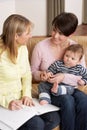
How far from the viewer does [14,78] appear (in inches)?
71.7

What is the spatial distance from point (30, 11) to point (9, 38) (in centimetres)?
307

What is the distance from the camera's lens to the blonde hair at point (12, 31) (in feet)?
5.72

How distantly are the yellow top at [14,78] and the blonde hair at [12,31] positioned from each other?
4 cm

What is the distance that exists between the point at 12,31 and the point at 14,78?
0.29 meters

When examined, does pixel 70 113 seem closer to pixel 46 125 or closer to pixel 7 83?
pixel 46 125

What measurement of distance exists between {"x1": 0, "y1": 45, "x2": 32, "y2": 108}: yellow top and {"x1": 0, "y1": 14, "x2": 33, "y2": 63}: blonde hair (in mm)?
37

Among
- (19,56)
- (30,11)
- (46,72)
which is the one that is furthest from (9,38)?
(30,11)

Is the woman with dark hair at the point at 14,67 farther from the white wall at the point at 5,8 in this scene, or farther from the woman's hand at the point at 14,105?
the white wall at the point at 5,8

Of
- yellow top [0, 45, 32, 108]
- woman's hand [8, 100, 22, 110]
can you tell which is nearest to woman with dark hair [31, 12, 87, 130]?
yellow top [0, 45, 32, 108]

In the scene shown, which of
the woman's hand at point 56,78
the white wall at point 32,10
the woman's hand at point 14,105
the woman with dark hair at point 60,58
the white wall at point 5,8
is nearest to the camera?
the woman's hand at point 14,105

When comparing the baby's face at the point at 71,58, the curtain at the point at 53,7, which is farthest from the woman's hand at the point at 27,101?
the curtain at the point at 53,7

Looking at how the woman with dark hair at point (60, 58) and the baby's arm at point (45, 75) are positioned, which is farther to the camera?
the baby's arm at point (45, 75)

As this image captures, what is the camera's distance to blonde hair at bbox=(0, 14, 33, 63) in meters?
1.74

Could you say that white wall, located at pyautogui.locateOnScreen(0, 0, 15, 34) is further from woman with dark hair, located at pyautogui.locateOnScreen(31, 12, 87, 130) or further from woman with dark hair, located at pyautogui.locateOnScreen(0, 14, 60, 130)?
woman with dark hair, located at pyautogui.locateOnScreen(0, 14, 60, 130)
